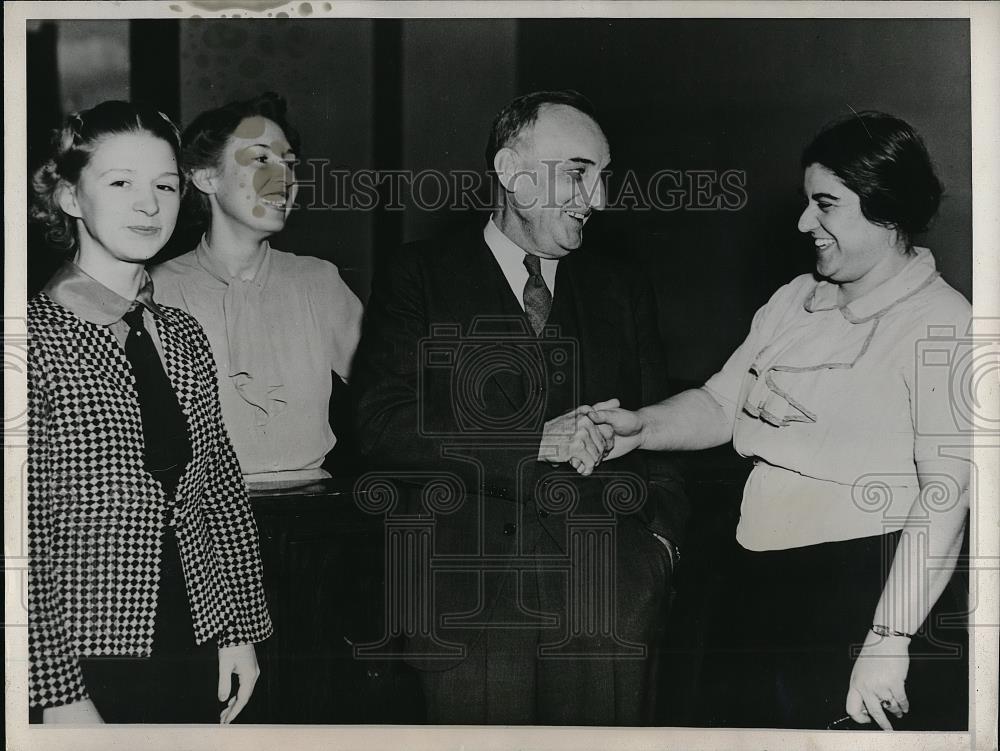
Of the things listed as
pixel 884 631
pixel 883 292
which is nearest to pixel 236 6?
pixel 883 292

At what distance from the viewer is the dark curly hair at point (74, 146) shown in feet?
8.24

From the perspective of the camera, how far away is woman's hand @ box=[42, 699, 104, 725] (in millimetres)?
2537

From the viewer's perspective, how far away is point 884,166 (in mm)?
2516

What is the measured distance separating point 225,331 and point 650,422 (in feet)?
3.90

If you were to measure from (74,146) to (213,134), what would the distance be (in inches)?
15.1

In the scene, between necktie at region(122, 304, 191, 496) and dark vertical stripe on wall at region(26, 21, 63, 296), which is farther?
dark vertical stripe on wall at region(26, 21, 63, 296)

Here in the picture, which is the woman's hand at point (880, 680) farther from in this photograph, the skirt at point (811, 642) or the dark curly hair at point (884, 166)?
the dark curly hair at point (884, 166)

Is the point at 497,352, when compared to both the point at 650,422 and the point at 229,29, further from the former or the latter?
the point at 229,29

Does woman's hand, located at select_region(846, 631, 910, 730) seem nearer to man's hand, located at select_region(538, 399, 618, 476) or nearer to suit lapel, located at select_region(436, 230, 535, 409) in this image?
man's hand, located at select_region(538, 399, 618, 476)

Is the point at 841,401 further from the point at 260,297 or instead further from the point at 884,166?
the point at 260,297

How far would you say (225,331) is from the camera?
2.51m

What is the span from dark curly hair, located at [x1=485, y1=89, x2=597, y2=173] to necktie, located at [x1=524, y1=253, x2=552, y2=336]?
28 centimetres

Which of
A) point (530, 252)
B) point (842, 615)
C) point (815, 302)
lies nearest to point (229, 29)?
point (530, 252)

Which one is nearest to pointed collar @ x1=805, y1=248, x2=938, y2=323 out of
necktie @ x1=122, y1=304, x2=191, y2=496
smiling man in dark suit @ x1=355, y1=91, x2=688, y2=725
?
smiling man in dark suit @ x1=355, y1=91, x2=688, y2=725
